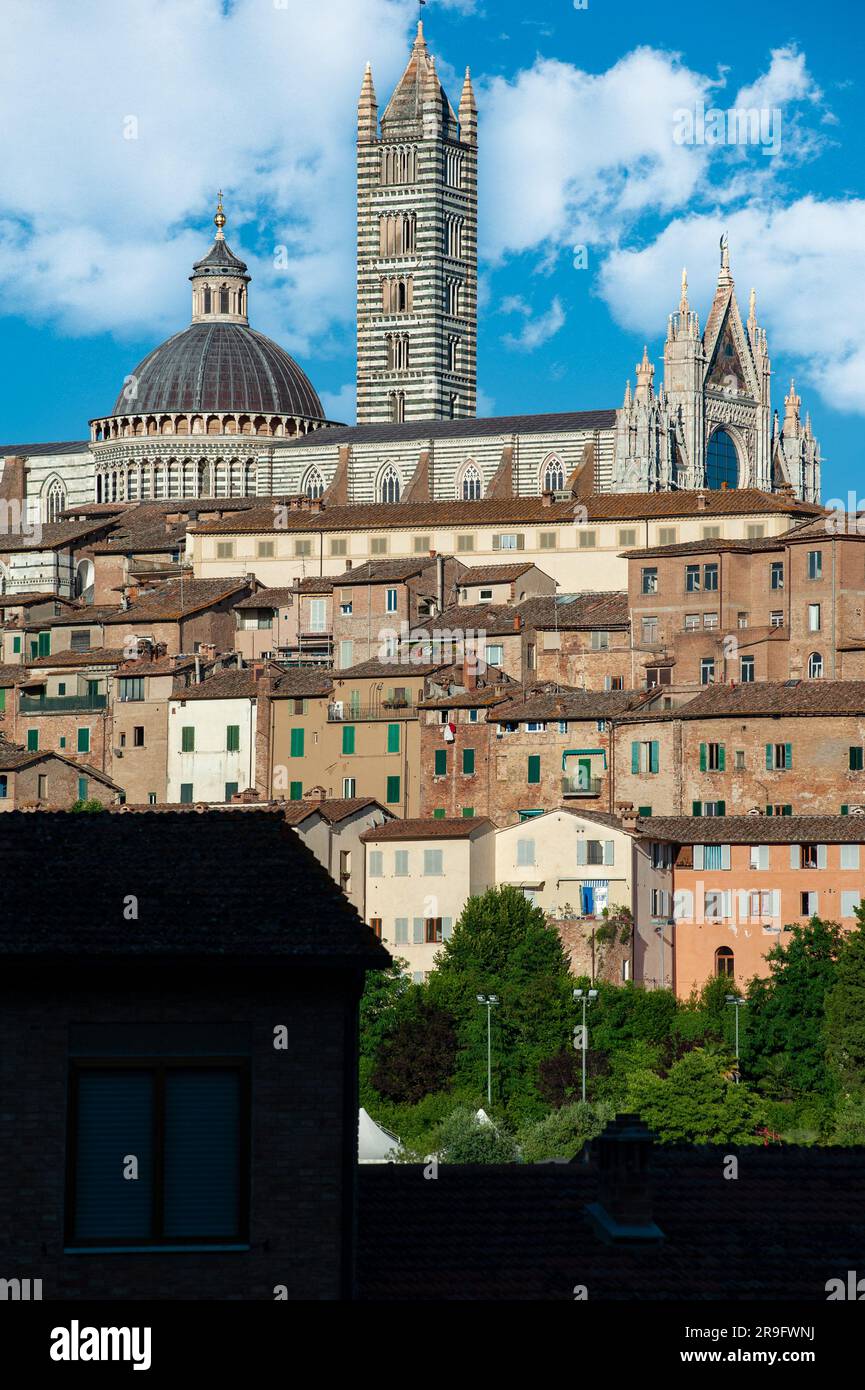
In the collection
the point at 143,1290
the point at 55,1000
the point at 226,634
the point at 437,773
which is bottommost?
the point at 143,1290

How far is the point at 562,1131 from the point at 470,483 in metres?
65.8

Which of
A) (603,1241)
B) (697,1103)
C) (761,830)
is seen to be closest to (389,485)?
(761,830)

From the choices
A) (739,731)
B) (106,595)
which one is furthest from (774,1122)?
(106,595)

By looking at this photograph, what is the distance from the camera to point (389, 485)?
11844cm

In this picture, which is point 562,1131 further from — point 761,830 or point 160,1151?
point 160,1151

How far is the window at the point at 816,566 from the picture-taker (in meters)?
78.6

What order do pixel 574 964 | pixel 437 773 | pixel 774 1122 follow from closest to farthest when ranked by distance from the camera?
pixel 774 1122 < pixel 574 964 < pixel 437 773

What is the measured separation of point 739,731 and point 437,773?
9.04 meters

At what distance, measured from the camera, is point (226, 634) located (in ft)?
299

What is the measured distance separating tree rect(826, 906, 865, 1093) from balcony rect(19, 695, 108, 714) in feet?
102

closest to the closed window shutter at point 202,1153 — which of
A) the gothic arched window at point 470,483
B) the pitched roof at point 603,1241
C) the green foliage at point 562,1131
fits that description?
the pitched roof at point 603,1241

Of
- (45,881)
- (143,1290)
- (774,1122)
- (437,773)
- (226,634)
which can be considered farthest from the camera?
(226,634)

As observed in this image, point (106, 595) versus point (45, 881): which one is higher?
point (106, 595)
